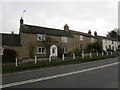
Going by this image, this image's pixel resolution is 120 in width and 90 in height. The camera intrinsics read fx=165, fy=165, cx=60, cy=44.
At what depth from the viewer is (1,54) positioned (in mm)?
30719

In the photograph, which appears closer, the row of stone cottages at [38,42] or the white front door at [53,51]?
the row of stone cottages at [38,42]

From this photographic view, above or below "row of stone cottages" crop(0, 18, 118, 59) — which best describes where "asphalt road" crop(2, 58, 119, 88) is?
below

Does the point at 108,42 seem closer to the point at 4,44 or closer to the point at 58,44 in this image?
the point at 58,44

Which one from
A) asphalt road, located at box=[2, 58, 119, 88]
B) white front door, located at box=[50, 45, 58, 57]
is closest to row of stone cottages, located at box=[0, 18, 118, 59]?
white front door, located at box=[50, 45, 58, 57]

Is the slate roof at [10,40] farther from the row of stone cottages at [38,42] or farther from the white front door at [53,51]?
the white front door at [53,51]

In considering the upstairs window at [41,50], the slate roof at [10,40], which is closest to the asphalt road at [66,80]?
the slate roof at [10,40]

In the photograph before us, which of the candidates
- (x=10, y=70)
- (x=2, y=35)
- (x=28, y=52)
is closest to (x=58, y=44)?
(x=28, y=52)

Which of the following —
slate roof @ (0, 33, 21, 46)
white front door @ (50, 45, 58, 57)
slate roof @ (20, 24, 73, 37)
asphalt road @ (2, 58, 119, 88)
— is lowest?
asphalt road @ (2, 58, 119, 88)

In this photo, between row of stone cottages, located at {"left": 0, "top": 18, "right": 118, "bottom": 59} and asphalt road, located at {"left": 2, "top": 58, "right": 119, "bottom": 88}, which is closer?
asphalt road, located at {"left": 2, "top": 58, "right": 119, "bottom": 88}

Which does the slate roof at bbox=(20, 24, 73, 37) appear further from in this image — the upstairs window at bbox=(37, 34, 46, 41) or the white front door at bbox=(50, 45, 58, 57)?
the white front door at bbox=(50, 45, 58, 57)

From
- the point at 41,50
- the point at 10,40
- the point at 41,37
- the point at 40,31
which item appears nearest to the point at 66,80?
the point at 10,40

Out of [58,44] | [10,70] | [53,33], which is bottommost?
[10,70]

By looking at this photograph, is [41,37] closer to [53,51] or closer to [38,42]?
[38,42]

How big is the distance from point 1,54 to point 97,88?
86.2 ft
